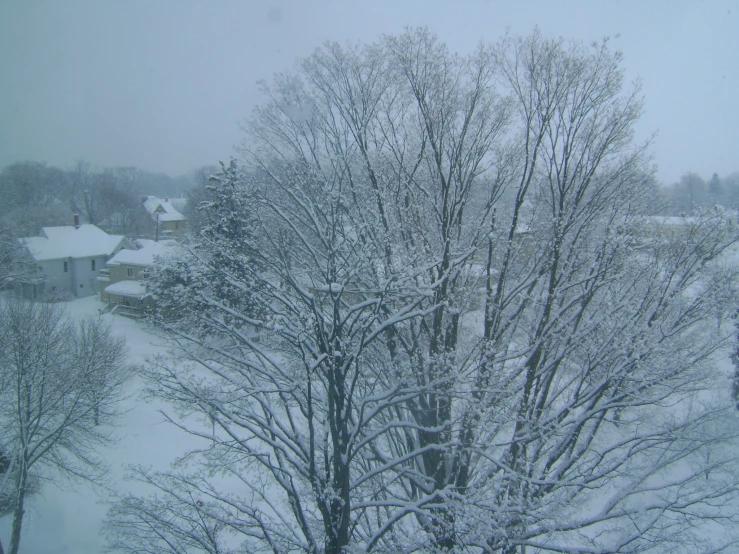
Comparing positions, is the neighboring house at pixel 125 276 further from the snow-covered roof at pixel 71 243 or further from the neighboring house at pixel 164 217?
the neighboring house at pixel 164 217

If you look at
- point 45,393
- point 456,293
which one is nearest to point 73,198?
point 45,393

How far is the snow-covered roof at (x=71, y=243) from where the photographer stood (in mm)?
29297

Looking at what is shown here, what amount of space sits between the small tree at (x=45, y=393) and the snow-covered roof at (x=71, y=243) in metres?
21.2

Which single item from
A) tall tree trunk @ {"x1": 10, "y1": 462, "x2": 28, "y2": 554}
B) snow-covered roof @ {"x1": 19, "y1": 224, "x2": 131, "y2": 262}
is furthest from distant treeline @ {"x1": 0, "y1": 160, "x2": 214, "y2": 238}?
tall tree trunk @ {"x1": 10, "y1": 462, "x2": 28, "y2": 554}

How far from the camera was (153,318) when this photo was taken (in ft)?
19.5

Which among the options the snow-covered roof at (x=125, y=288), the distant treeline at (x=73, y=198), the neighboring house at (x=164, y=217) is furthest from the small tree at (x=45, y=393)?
the neighboring house at (x=164, y=217)

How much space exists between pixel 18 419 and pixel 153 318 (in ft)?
23.1

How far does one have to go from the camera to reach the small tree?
9.78 meters

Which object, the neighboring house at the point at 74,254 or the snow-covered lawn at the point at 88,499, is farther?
the neighboring house at the point at 74,254

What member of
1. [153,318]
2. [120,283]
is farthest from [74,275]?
[153,318]

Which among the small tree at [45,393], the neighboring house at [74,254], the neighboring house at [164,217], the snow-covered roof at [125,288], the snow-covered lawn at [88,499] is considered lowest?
the snow-covered lawn at [88,499]

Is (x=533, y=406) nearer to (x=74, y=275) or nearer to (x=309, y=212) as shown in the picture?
(x=309, y=212)

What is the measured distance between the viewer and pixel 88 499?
11039 mm

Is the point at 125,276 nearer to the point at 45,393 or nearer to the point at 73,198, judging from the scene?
the point at 45,393
